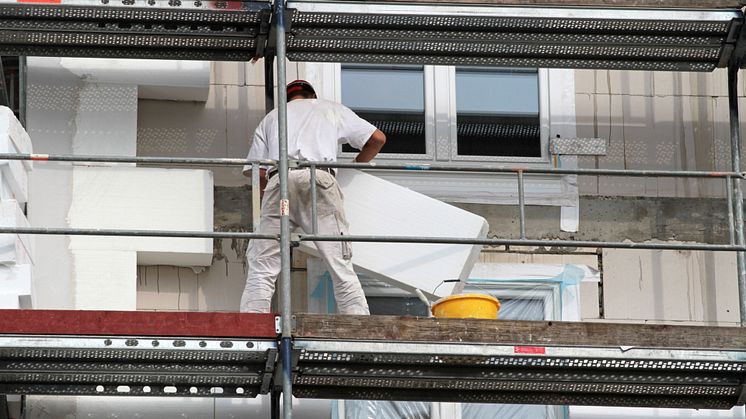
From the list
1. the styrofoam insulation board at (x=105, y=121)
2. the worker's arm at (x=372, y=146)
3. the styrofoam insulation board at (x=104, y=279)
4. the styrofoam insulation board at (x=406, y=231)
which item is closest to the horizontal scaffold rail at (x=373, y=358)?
the styrofoam insulation board at (x=104, y=279)

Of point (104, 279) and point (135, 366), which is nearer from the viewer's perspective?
point (135, 366)

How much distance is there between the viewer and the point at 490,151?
1422 cm

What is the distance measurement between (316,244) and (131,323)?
1635mm

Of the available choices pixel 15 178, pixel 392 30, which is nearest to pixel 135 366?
pixel 15 178

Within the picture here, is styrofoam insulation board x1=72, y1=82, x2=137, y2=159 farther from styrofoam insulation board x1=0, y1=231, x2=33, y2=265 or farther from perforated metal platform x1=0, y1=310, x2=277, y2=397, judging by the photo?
perforated metal platform x1=0, y1=310, x2=277, y2=397

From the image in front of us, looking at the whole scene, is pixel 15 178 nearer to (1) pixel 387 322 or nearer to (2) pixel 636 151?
(1) pixel 387 322

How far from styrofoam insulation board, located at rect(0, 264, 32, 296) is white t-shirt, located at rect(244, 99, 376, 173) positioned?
171 centimetres

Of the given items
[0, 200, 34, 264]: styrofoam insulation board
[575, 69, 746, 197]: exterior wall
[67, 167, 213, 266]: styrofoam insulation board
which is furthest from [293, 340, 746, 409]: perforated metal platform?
[575, 69, 746, 197]: exterior wall

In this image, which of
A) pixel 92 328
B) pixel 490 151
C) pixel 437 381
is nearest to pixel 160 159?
pixel 92 328

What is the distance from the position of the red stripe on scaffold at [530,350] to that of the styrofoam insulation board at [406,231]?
142 cm

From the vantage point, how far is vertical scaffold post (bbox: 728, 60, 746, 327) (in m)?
12.4

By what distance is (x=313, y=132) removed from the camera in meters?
13.2

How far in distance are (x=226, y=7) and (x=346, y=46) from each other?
87 cm

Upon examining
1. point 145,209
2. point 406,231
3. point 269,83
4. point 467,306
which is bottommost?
point 467,306
